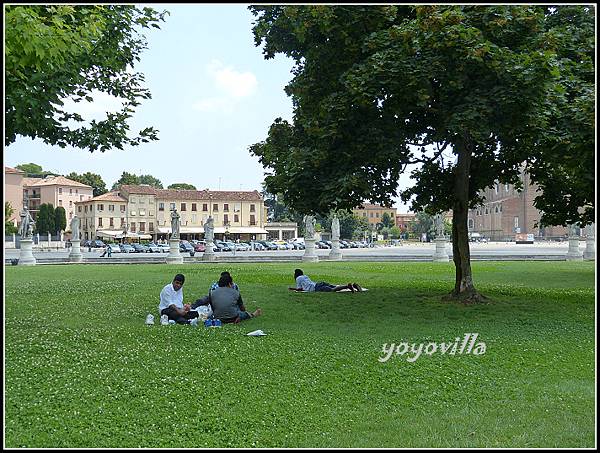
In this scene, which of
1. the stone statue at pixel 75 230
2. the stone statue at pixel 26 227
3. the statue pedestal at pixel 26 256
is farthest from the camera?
the stone statue at pixel 75 230

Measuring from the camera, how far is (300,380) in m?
8.00

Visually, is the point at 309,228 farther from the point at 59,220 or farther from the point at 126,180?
the point at 126,180

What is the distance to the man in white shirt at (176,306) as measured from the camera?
12.7 metres

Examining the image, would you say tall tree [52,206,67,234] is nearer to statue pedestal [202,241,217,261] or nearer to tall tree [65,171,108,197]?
tall tree [65,171,108,197]

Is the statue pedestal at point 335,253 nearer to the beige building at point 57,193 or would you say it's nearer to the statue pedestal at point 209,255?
the statue pedestal at point 209,255

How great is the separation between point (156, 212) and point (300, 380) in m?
102

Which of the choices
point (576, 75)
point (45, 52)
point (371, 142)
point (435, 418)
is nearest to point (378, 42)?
point (371, 142)

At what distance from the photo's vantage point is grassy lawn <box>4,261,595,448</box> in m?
5.96

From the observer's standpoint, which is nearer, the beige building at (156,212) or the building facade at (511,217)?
the beige building at (156,212)

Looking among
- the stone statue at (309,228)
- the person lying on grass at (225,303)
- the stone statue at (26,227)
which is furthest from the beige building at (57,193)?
the person lying on grass at (225,303)

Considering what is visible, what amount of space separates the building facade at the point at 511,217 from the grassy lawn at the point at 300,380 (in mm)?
109563

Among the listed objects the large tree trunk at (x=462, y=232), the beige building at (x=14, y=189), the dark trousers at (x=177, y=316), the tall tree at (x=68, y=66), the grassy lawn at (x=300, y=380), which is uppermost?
the beige building at (x=14, y=189)

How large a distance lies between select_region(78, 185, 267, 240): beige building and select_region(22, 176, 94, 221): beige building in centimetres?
258

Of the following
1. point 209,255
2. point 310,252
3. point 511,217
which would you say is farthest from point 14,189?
point 511,217
